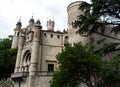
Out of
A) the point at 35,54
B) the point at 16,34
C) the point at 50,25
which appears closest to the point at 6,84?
the point at 35,54

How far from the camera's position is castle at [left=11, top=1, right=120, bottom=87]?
100ft

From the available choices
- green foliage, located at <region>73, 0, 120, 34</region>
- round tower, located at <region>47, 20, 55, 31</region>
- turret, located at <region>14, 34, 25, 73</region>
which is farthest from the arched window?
green foliage, located at <region>73, 0, 120, 34</region>

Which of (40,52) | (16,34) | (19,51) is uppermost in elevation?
(16,34)

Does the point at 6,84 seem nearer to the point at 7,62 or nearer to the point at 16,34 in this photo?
the point at 7,62

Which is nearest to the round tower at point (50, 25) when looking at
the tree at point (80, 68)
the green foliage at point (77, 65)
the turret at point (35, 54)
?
the turret at point (35, 54)

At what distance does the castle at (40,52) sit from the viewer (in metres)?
30.5

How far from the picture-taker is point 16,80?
33.6 meters

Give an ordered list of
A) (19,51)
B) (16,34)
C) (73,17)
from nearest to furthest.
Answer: (73,17)
(19,51)
(16,34)

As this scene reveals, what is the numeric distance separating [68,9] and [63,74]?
14.3 m

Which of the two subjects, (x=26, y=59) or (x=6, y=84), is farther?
(x=6, y=84)

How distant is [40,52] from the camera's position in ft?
108

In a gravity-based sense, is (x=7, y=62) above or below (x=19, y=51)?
below

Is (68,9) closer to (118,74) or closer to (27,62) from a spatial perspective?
(27,62)

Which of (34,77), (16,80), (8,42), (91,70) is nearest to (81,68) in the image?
(91,70)
